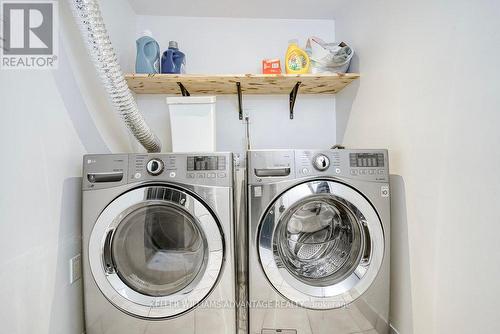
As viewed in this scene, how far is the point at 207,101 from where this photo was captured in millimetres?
1478

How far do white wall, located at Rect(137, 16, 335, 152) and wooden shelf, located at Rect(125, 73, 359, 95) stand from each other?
0.10 m

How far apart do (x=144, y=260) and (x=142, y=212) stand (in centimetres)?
26

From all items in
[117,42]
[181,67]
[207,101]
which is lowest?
[207,101]

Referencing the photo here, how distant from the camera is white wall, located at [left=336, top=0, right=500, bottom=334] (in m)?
0.77

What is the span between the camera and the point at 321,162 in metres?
1.14

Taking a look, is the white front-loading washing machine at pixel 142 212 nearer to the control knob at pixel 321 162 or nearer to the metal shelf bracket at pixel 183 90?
the control knob at pixel 321 162

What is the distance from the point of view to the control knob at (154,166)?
3.61 feet

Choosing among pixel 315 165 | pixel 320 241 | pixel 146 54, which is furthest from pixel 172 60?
pixel 320 241

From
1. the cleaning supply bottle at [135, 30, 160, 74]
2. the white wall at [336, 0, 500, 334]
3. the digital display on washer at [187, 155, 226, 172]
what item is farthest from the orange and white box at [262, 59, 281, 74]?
the digital display on washer at [187, 155, 226, 172]

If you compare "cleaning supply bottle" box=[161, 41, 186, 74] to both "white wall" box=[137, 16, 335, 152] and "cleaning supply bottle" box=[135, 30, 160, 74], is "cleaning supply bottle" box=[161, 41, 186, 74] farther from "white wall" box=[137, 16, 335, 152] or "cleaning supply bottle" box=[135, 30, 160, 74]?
"white wall" box=[137, 16, 335, 152]

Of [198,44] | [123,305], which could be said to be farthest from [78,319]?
[198,44]

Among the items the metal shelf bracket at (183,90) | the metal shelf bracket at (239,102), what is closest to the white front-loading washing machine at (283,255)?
the metal shelf bracket at (239,102)

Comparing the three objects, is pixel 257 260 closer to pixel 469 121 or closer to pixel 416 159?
pixel 416 159

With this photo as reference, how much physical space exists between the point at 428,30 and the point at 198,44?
1.54 metres
